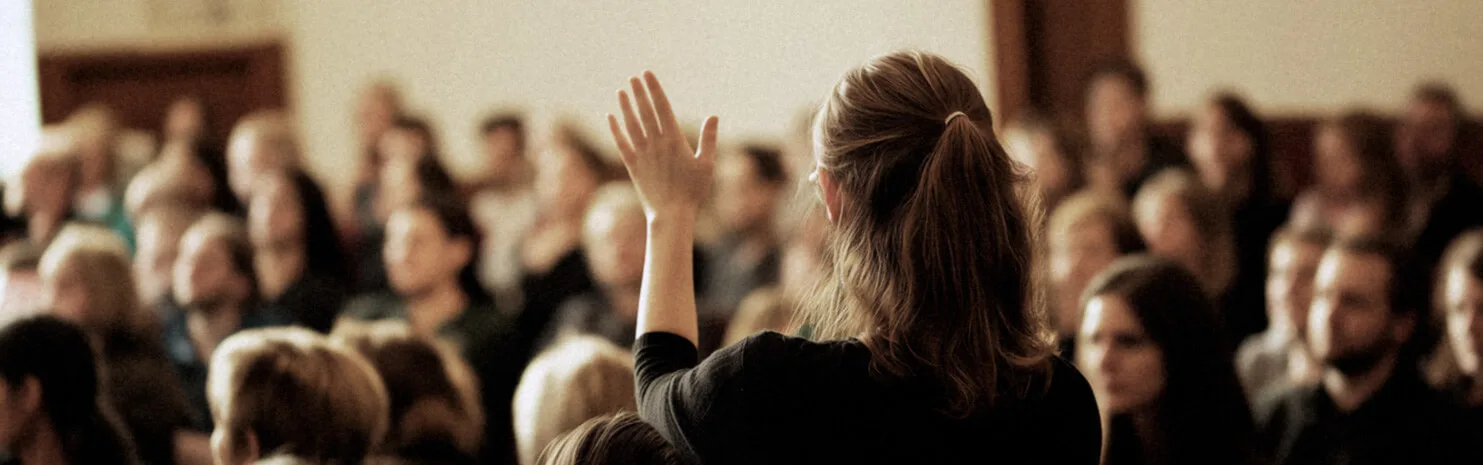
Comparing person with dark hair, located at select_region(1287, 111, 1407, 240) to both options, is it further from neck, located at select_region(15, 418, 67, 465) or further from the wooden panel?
the wooden panel

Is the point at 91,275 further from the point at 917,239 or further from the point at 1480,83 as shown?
the point at 1480,83

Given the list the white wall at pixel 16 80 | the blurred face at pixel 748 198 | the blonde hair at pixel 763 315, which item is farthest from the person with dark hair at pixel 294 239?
the white wall at pixel 16 80

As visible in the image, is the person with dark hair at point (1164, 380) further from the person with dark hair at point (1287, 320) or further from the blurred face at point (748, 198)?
the blurred face at point (748, 198)

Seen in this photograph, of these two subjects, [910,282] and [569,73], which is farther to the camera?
[569,73]

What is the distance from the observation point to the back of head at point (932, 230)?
5.04ft

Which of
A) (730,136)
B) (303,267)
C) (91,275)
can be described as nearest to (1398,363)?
(91,275)

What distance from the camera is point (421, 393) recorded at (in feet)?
8.54

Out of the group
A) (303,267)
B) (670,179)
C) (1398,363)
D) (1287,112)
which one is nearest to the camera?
(670,179)

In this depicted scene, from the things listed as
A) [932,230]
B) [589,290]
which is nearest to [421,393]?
[932,230]

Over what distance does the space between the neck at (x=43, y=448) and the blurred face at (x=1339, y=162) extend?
419 cm

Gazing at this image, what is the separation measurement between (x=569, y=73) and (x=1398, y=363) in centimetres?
632

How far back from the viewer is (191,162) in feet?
19.6

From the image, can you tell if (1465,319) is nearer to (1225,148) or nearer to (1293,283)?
(1293,283)

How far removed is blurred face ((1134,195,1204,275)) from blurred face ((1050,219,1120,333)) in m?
0.39
